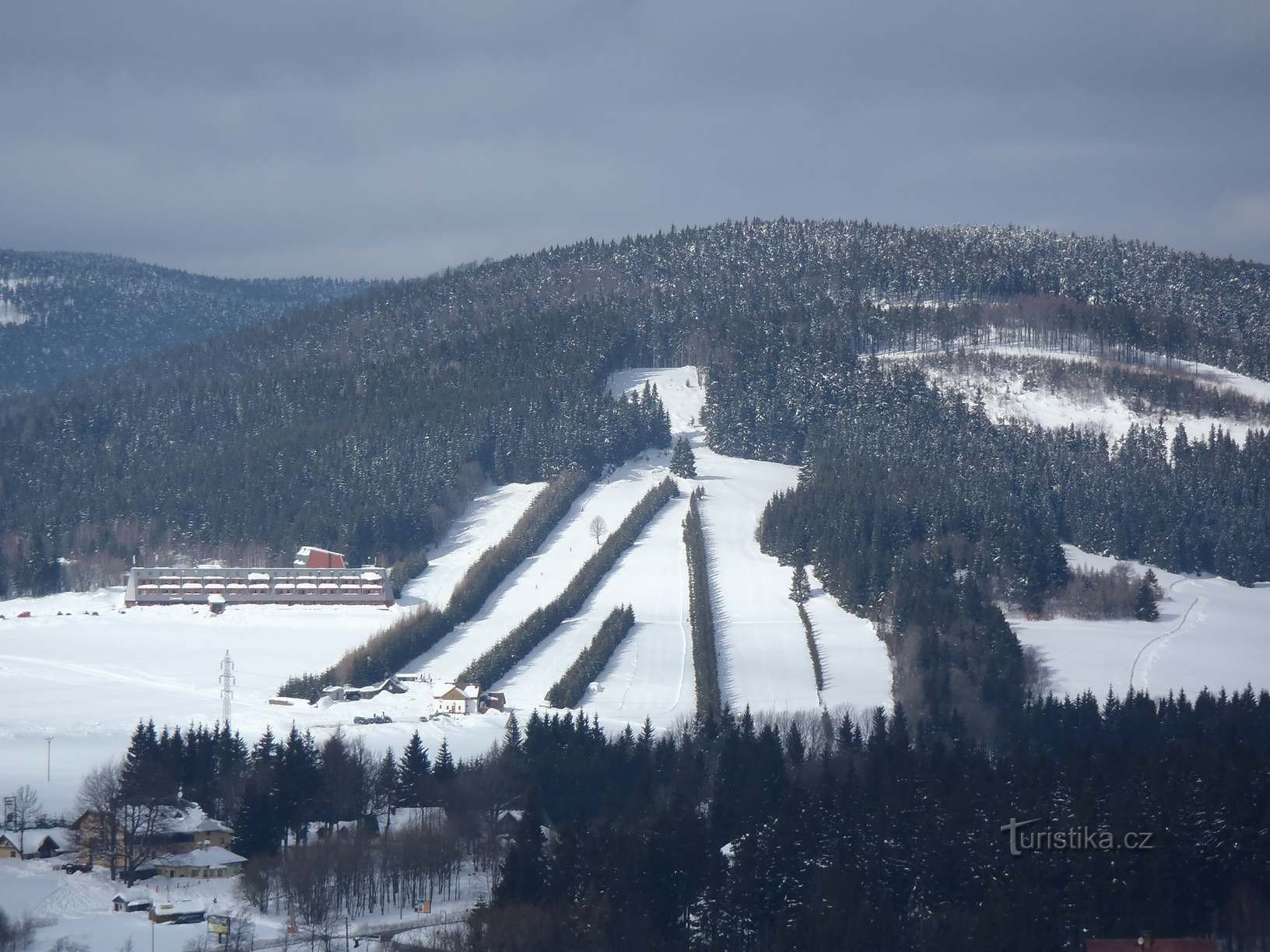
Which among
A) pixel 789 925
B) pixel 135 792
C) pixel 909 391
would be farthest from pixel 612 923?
pixel 909 391

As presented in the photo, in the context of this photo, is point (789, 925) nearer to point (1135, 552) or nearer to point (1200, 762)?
point (1200, 762)

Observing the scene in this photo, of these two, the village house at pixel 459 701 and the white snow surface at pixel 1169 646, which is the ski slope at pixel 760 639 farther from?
the white snow surface at pixel 1169 646

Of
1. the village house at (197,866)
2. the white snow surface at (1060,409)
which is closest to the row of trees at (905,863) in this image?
the village house at (197,866)

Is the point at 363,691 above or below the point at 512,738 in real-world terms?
above

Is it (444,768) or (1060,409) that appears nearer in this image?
(444,768)

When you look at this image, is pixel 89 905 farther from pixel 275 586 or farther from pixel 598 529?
pixel 598 529

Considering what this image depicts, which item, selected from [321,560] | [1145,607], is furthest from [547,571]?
[1145,607]

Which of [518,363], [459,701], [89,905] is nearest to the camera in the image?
[89,905]
